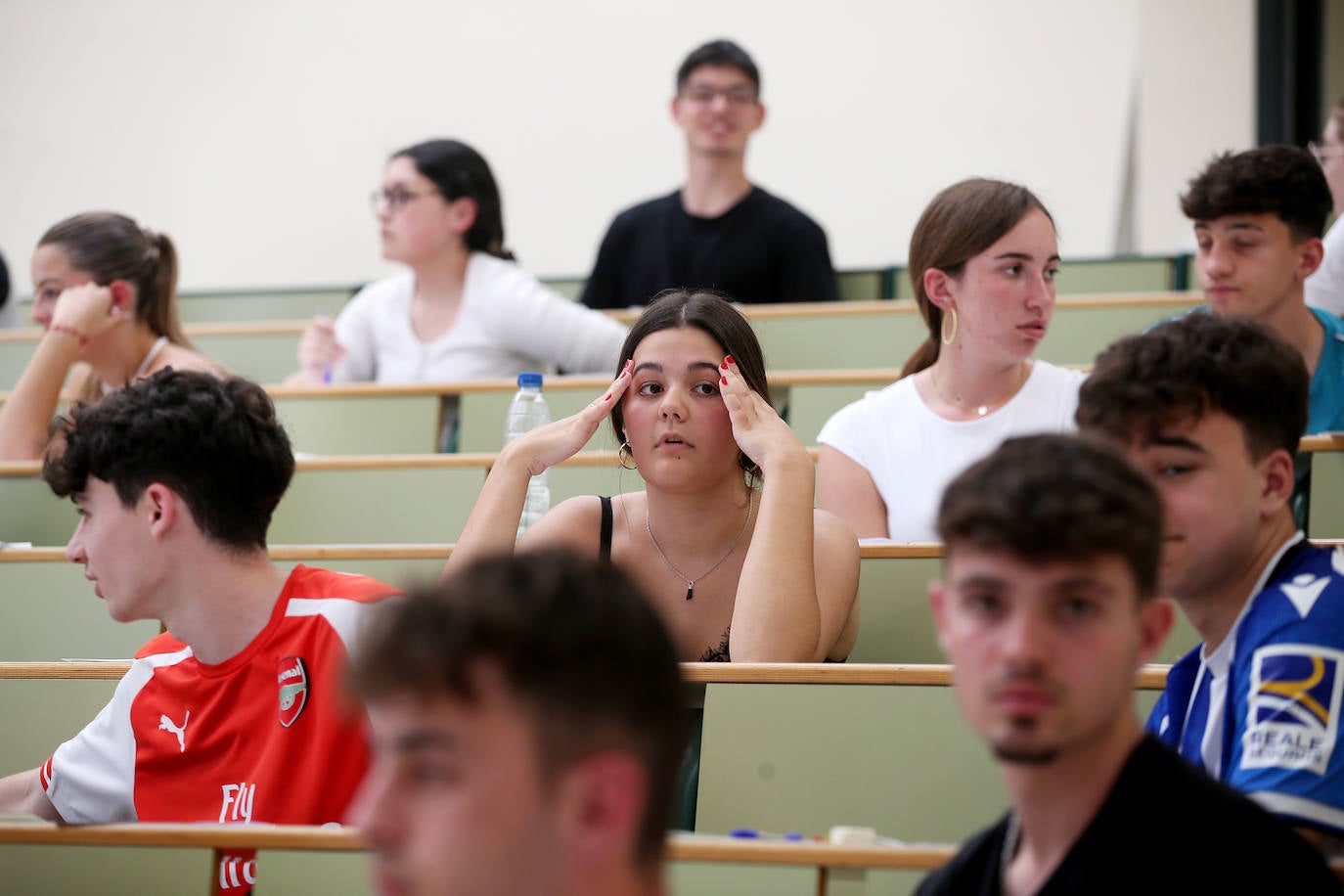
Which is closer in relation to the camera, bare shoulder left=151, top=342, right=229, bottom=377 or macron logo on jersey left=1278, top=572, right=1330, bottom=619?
macron logo on jersey left=1278, top=572, right=1330, bottom=619

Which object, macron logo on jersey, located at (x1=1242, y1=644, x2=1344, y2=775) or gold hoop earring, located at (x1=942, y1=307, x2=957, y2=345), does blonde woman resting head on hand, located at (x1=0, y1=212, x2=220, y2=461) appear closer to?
gold hoop earring, located at (x1=942, y1=307, x2=957, y2=345)

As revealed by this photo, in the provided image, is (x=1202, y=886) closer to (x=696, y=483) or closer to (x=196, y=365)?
(x=696, y=483)

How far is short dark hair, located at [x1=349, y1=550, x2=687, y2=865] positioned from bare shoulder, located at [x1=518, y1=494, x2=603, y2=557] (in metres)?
1.10

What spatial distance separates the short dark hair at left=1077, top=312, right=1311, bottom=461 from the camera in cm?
114

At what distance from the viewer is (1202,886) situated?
2.86ft

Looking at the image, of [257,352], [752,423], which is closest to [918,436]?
[752,423]

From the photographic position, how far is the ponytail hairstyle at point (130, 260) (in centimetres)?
284

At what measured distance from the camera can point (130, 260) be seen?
2.85 meters

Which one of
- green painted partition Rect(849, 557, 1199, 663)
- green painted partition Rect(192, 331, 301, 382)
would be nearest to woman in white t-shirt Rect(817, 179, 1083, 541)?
green painted partition Rect(849, 557, 1199, 663)

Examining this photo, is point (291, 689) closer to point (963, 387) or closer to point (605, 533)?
point (605, 533)

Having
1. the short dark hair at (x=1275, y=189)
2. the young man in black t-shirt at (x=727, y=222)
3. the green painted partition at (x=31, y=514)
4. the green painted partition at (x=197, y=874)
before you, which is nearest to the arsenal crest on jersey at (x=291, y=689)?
the green painted partition at (x=197, y=874)

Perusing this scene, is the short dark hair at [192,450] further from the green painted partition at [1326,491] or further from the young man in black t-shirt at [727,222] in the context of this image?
the young man in black t-shirt at [727,222]

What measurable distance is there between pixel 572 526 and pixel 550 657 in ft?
3.89

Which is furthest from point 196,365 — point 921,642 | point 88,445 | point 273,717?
point 921,642
